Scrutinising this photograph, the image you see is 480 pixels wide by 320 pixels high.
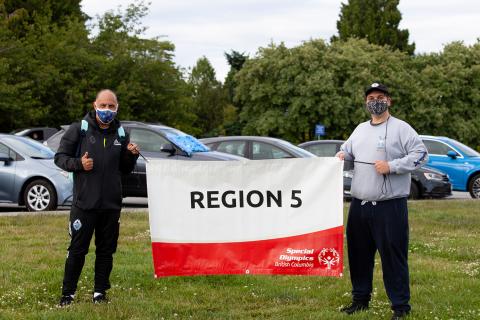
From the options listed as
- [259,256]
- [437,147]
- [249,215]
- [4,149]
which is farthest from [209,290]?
[437,147]

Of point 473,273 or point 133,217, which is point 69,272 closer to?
point 473,273

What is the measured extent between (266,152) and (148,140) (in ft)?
11.0

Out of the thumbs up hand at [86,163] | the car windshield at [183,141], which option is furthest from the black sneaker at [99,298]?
the car windshield at [183,141]

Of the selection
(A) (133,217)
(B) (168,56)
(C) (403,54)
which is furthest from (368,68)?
(A) (133,217)

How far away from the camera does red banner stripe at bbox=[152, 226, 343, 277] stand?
23.1ft

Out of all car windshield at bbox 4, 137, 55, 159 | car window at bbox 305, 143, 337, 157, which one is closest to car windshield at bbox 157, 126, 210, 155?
car windshield at bbox 4, 137, 55, 159

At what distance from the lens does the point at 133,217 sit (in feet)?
43.7

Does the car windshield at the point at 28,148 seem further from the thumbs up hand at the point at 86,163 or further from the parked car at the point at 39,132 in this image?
the parked car at the point at 39,132

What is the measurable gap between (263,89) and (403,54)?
463 inches

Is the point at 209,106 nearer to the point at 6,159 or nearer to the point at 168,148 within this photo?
the point at 168,148

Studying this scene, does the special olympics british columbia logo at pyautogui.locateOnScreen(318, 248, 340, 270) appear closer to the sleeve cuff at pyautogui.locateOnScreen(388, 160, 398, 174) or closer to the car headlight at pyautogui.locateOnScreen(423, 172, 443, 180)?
the sleeve cuff at pyautogui.locateOnScreen(388, 160, 398, 174)

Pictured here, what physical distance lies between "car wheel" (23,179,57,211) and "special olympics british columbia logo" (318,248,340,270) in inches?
341

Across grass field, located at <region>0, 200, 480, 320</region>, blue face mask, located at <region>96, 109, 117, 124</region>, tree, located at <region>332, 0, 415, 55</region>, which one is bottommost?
grass field, located at <region>0, 200, 480, 320</region>

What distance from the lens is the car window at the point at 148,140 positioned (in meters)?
16.3
